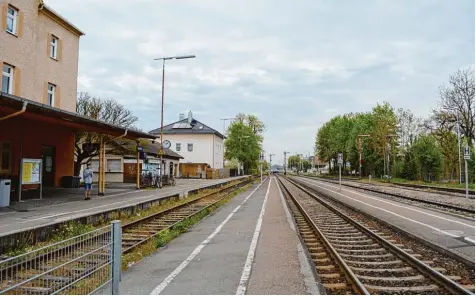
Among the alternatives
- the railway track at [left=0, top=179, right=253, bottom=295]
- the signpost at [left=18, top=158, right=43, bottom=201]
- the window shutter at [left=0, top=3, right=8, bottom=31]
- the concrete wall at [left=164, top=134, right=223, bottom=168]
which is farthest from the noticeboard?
the concrete wall at [left=164, top=134, right=223, bottom=168]

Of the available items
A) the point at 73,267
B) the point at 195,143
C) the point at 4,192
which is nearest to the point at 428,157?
the point at 195,143

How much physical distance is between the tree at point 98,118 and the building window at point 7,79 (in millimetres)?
5977

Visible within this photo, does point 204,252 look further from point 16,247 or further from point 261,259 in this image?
point 16,247

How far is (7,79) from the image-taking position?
19734mm

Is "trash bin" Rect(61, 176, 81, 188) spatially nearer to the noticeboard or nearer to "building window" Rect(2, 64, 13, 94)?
"building window" Rect(2, 64, 13, 94)

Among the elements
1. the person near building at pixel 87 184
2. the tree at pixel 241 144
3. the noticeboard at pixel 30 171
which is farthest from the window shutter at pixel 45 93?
the tree at pixel 241 144

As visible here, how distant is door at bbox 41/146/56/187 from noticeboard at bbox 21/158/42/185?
579cm

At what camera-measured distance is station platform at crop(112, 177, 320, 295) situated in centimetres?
585

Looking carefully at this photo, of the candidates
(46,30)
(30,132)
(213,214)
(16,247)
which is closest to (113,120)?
(46,30)

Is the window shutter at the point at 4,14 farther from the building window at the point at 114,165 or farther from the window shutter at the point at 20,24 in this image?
the building window at the point at 114,165

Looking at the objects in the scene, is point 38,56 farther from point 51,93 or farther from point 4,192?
point 4,192

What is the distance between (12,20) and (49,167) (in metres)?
8.35

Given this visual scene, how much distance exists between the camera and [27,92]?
807 inches

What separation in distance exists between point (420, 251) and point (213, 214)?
895 centimetres
